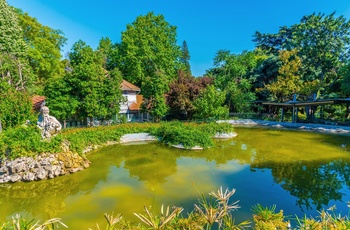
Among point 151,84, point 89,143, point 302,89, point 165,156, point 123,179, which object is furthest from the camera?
point 302,89

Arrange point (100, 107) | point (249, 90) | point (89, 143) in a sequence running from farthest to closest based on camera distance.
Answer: point (249, 90) < point (100, 107) < point (89, 143)

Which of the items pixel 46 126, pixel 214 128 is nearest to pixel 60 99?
pixel 46 126

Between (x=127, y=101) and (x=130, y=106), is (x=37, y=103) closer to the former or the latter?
(x=127, y=101)

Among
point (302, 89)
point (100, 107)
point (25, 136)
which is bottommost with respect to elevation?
point (25, 136)

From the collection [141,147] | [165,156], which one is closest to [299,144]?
[165,156]

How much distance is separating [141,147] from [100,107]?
7700 millimetres

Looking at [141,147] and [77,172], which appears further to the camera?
[141,147]

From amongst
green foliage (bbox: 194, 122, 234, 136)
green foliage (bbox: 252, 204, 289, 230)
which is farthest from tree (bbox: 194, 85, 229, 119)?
green foliage (bbox: 252, 204, 289, 230)

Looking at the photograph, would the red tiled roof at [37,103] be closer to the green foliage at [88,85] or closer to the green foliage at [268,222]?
the green foliage at [88,85]

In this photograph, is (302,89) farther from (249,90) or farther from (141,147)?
(141,147)

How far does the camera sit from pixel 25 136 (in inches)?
450

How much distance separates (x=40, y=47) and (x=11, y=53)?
29.0 feet

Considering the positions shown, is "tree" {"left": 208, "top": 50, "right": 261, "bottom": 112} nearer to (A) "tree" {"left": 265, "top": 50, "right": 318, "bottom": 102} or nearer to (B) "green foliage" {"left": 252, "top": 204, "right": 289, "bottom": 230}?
Result: (A) "tree" {"left": 265, "top": 50, "right": 318, "bottom": 102}

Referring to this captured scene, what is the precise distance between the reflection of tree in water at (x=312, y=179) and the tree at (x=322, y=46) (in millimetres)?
25549
